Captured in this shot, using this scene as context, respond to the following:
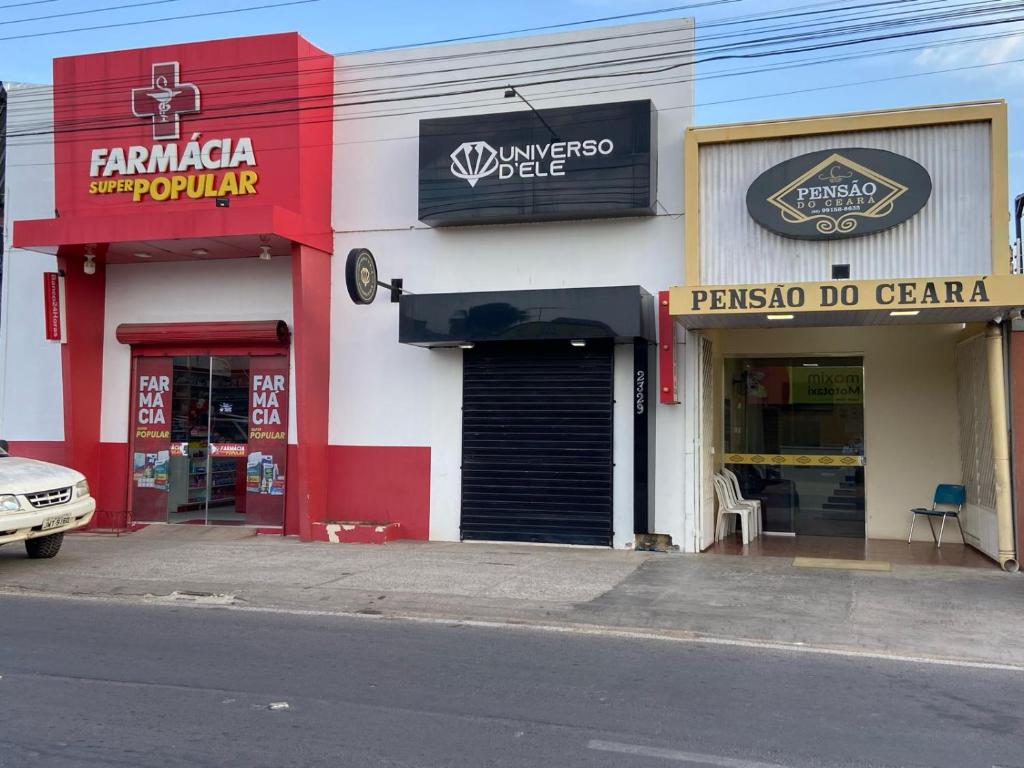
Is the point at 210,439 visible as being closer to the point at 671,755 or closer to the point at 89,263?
the point at 89,263

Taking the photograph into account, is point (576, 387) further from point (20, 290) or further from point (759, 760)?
point (20, 290)

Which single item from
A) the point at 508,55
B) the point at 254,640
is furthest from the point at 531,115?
the point at 254,640

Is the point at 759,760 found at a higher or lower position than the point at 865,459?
lower

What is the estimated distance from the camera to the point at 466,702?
20.3 feet

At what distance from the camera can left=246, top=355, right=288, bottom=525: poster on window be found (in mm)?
15055

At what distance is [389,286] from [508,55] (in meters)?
3.94

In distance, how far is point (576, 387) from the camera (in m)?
13.5

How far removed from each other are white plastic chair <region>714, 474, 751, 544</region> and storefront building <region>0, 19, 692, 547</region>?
145 cm

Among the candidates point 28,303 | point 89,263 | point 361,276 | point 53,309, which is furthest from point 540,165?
point 28,303

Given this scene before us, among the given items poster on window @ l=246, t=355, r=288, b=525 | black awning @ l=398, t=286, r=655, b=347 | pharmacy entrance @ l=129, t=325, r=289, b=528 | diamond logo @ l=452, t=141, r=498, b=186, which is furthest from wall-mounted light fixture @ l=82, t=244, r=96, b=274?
diamond logo @ l=452, t=141, r=498, b=186

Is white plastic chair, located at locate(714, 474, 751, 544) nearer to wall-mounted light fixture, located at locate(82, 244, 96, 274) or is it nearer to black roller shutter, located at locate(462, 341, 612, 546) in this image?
black roller shutter, located at locate(462, 341, 612, 546)

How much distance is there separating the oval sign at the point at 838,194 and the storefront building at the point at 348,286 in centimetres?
141

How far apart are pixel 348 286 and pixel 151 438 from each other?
5.44 metres

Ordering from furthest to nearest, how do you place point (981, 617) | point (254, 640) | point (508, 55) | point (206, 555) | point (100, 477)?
point (100, 477) → point (508, 55) → point (206, 555) → point (981, 617) → point (254, 640)
